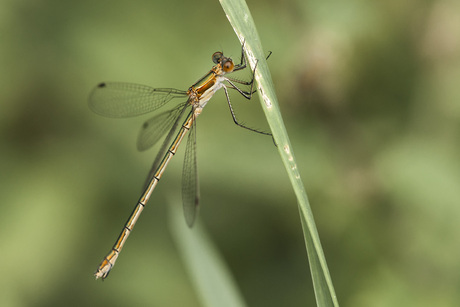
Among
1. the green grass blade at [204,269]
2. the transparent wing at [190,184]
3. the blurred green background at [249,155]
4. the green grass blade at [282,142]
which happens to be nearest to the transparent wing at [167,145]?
the transparent wing at [190,184]

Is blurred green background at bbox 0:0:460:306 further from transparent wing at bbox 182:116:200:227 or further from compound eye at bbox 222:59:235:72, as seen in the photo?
compound eye at bbox 222:59:235:72

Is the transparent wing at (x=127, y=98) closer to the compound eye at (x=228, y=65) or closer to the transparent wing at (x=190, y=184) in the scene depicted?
the transparent wing at (x=190, y=184)

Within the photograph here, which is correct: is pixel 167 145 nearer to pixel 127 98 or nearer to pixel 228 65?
pixel 127 98

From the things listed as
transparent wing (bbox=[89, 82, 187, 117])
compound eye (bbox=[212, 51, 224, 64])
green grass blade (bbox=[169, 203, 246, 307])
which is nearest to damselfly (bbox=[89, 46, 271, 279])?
transparent wing (bbox=[89, 82, 187, 117])

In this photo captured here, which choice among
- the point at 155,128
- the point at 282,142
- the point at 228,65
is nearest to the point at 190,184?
the point at 155,128

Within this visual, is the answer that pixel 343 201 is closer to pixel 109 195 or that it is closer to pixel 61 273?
pixel 109 195
